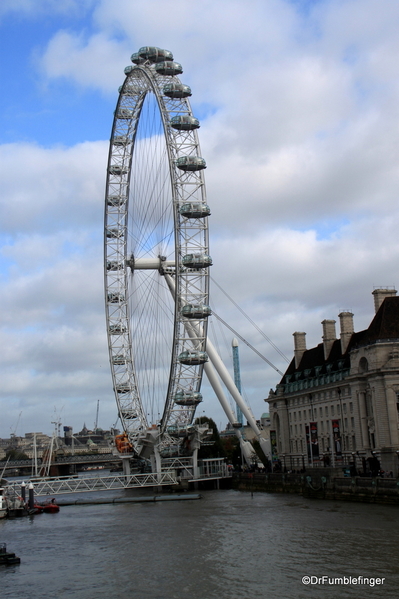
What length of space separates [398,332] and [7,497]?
1116 inches

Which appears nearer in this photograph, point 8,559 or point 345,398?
point 8,559

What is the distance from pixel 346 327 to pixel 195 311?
13.5 m

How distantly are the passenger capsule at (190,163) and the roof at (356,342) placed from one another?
51.8ft

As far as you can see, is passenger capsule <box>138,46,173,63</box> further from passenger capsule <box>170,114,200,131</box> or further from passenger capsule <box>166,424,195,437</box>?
passenger capsule <box>166,424,195,437</box>

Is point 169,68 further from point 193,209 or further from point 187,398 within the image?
point 187,398

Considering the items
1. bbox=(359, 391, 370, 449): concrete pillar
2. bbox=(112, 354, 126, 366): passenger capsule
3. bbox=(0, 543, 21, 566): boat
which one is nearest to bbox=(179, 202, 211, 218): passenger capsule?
bbox=(359, 391, 370, 449): concrete pillar

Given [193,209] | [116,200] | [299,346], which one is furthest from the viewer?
[299,346]

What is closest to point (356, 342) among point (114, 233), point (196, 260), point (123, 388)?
point (196, 260)

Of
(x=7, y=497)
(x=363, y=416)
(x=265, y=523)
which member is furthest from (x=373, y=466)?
(x=7, y=497)

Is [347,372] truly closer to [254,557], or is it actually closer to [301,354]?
[301,354]

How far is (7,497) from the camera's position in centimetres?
5203

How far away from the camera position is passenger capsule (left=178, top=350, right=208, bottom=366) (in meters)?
54.4

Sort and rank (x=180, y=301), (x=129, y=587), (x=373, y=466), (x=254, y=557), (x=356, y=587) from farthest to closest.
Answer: (x=180, y=301), (x=373, y=466), (x=254, y=557), (x=129, y=587), (x=356, y=587)

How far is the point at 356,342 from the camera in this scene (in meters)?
58.7
